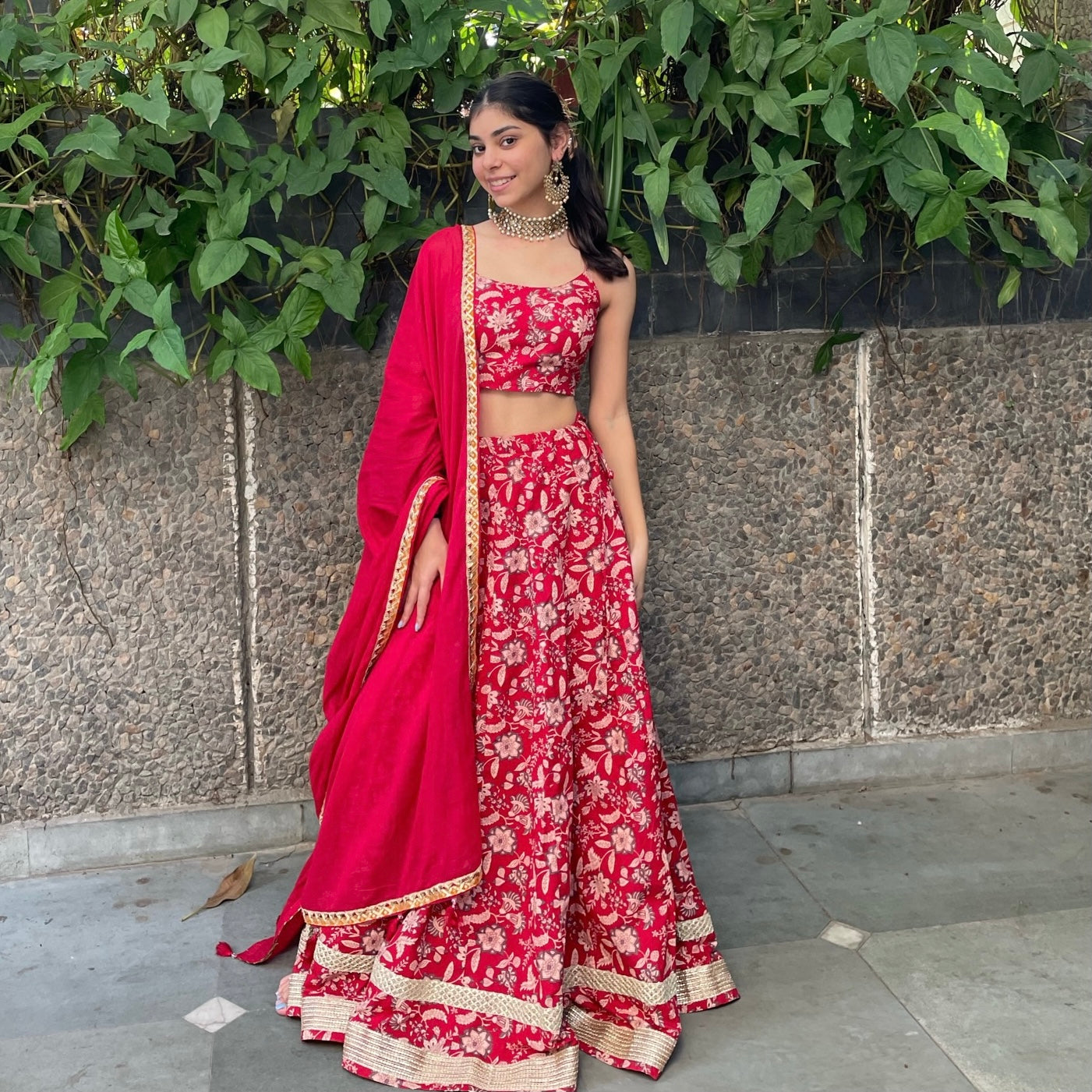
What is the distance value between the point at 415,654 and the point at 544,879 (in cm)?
50

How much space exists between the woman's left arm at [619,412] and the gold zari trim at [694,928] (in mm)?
683

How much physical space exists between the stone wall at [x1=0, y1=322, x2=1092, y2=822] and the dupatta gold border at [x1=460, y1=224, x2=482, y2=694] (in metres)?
0.75

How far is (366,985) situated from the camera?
2652 millimetres

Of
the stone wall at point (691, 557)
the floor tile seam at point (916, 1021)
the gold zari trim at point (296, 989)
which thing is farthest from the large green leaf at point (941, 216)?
the gold zari trim at point (296, 989)

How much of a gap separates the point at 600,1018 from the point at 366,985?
1.53 feet

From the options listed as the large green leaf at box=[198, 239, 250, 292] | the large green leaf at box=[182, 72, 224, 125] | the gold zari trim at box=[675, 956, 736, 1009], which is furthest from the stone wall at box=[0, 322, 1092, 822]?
the gold zari trim at box=[675, 956, 736, 1009]

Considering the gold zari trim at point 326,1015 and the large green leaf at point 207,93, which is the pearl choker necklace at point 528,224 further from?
the gold zari trim at point 326,1015

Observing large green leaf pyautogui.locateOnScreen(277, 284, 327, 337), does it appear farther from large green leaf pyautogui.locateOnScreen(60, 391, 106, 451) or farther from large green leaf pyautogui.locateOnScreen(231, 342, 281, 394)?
large green leaf pyautogui.locateOnScreen(60, 391, 106, 451)

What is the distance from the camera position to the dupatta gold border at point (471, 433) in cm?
254

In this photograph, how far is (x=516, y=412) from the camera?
8.68ft

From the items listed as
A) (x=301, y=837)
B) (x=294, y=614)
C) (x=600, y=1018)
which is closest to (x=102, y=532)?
(x=294, y=614)

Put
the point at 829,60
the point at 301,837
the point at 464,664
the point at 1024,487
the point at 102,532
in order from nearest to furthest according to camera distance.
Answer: the point at 464,664, the point at 829,60, the point at 102,532, the point at 301,837, the point at 1024,487

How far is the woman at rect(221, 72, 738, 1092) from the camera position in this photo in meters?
2.52

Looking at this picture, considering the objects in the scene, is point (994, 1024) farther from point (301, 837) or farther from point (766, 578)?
point (301, 837)
